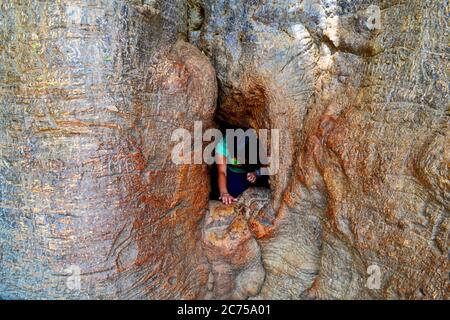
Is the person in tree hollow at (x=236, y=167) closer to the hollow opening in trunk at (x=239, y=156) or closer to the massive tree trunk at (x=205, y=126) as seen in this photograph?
the hollow opening in trunk at (x=239, y=156)

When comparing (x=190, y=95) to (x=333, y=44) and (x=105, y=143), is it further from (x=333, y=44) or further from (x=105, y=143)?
(x=333, y=44)

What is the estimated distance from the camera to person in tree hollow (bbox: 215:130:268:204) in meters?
2.23

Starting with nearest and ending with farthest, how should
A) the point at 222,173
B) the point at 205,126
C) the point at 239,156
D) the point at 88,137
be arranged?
the point at 88,137 → the point at 205,126 → the point at 222,173 → the point at 239,156

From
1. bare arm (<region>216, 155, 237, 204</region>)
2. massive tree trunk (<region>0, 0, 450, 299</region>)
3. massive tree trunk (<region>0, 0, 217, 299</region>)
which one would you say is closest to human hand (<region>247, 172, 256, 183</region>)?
bare arm (<region>216, 155, 237, 204</region>)

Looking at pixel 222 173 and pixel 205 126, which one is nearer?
pixel 205 126

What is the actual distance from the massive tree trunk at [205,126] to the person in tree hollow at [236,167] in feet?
1.24

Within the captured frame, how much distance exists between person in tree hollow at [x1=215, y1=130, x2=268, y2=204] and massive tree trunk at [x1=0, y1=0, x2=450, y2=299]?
377 millimetres

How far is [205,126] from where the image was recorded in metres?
1.75

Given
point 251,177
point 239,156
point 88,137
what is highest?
point 88,137

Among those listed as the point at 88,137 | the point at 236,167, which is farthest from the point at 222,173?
the point at 88,137

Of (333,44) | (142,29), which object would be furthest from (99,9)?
(333,44)

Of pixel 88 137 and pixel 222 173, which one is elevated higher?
pixel 88 137

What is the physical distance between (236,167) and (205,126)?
0.70 metres

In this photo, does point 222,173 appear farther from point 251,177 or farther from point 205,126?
point 205,126
